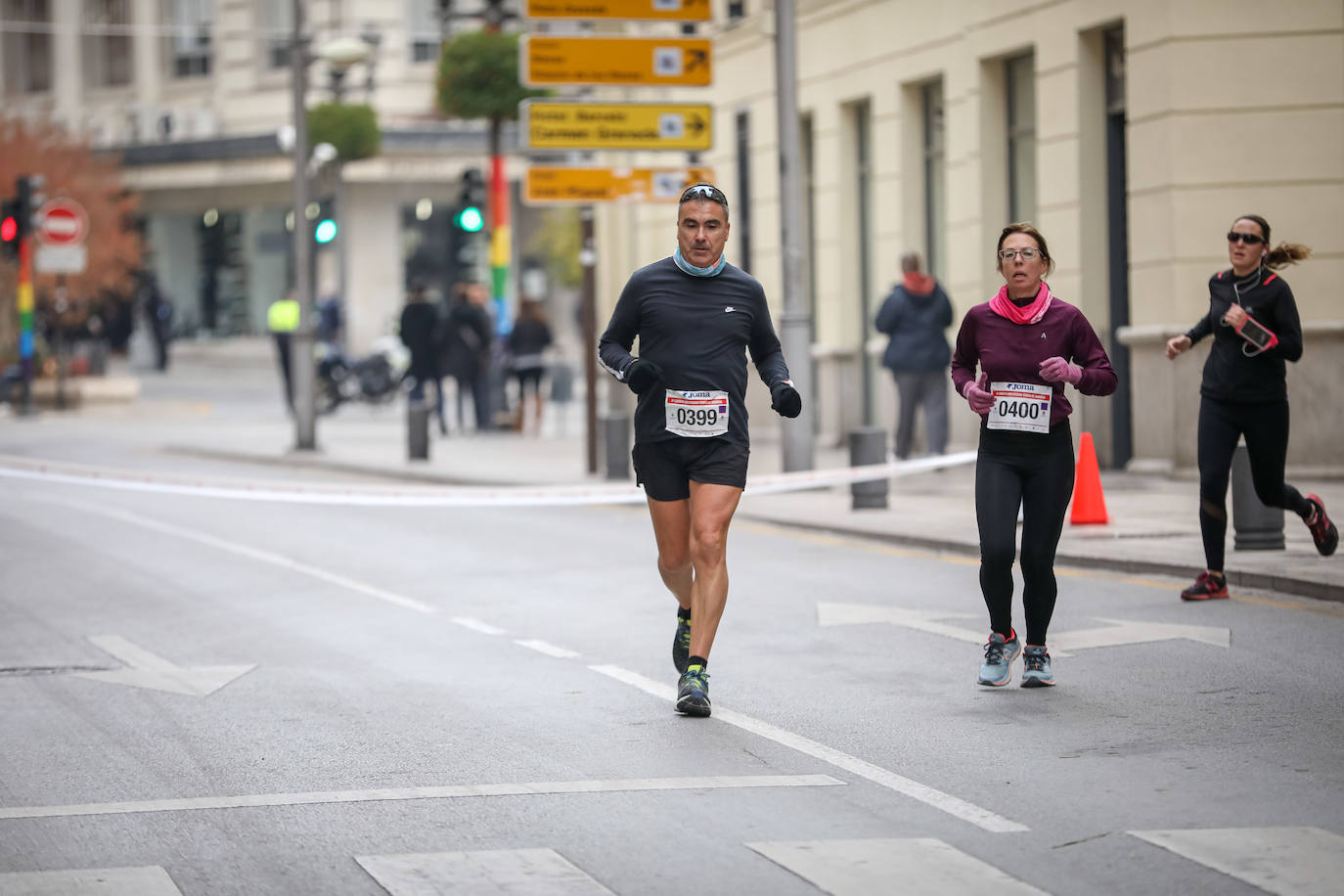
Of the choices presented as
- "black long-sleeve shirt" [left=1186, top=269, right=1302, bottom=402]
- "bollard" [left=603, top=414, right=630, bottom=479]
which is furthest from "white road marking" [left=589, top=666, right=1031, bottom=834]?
"bollard" [left=603, top=414, right=630, bottom=479]

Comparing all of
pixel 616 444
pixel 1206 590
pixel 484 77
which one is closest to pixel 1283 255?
pixel 1206 590

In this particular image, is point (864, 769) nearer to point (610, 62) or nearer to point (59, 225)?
point (610, 62)

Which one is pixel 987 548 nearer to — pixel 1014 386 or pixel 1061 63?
pixel 1014 386

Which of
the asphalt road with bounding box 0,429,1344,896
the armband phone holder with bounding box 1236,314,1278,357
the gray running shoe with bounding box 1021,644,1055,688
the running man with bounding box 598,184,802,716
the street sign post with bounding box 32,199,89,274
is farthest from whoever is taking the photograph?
the street sign post with bounding box 32,199,89,274

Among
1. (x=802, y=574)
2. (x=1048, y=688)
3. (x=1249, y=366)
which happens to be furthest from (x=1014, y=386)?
(x=802, y=574)

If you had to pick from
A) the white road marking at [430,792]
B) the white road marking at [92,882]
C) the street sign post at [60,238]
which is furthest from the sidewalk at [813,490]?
the white road marking at [92,882]

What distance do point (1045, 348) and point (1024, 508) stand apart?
634 millimetres

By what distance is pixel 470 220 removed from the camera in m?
26.3

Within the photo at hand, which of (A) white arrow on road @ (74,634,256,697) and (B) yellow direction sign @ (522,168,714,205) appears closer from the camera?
(A) white arrow on road @ (74,634,256,697)

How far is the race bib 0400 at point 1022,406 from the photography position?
850 cm

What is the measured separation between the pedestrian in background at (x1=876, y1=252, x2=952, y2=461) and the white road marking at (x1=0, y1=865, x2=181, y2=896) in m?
14.3

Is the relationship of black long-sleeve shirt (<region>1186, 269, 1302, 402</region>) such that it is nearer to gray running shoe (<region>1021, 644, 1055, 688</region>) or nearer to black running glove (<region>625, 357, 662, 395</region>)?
gray running shoe (<region>1021, 644, 1055, 688</region>)

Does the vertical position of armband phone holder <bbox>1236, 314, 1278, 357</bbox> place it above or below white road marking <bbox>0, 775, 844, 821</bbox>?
above

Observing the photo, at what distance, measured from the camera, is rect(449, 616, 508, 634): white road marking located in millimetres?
10719
